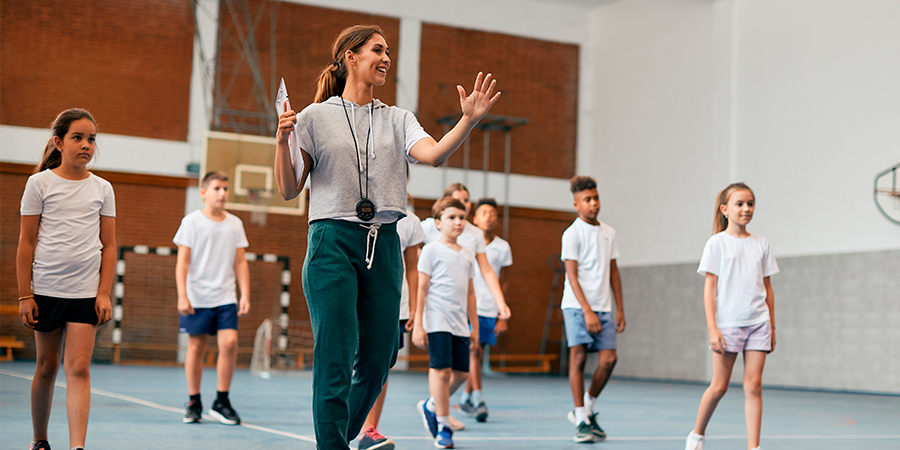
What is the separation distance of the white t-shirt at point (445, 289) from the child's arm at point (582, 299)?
79 centimetres

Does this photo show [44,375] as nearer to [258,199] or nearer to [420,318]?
[420,318]

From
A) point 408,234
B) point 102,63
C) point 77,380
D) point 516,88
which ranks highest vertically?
point 516,88

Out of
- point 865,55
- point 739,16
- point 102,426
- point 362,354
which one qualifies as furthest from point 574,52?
A: point 362,354

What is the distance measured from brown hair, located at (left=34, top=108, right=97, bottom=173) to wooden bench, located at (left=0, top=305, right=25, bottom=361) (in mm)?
9482

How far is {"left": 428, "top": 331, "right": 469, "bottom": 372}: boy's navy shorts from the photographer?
498cm

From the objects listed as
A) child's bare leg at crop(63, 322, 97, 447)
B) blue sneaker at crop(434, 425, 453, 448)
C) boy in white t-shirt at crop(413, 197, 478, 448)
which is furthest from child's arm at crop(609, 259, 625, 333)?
child's bare leg at crop(63, 322, 97, 447)

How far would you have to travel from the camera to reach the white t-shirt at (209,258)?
5.67 meters

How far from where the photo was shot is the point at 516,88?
51.1 ft

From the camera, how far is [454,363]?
17.0 ft

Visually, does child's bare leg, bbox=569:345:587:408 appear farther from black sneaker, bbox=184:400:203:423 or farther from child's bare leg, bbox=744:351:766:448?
black sneaker, bbox=184:400:203:423

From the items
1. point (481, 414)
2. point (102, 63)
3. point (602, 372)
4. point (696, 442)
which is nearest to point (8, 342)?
point (102, 63)

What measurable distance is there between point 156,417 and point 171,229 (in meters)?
8.08

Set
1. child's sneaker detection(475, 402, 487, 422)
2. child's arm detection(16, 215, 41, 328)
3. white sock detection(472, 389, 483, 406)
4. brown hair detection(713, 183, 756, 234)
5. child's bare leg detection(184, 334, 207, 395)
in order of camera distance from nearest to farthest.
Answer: child's arm detection(16, 215, 41, 328), brown hair detection(713, 183, 756, 234), child's bare leg detection(184, 334, 207, 395), child's sneaker detection(475, 402, 487, 422), white sock detection(472, 389, 483, 406)

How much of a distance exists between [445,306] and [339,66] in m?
2.46
